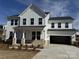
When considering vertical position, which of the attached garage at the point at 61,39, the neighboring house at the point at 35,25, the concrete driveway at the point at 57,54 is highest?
the neighboring house at the point at 35,25

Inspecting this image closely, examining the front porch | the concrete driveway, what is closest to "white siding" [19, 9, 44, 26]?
the front porch

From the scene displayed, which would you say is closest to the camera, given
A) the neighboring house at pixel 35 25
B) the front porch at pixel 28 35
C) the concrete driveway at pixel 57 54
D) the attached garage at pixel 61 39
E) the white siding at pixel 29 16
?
the concrete driveway at pixel 57 54

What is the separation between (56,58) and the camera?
1590 cm

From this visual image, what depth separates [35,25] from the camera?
115 feet

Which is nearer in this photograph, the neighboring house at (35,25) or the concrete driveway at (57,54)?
the concrete driveway at (57,54)

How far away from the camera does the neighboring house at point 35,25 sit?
1372 inches

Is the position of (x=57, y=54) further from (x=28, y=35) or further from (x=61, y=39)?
(x=61, y=39)

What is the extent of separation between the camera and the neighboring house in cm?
3484

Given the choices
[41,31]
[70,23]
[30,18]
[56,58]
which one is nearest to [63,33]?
[70,23]

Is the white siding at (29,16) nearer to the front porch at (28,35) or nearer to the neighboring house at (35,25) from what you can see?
the neighboring house at (35,25)

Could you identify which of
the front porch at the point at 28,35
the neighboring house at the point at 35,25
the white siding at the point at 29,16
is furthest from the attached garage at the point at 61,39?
the white siding at the point at 29,16

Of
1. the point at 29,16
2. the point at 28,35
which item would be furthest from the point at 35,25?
the point at 28,35

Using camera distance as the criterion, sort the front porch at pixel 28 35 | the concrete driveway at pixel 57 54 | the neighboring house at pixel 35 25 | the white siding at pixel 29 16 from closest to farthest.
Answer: the concrete driveway at pixel 57 54 < the front porch at pixel 28 35 < the neighboring house at pixel 35 25 < the white siding at pixel 29 16

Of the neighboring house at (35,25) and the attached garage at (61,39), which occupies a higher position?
the neighboring house at (35,25)
